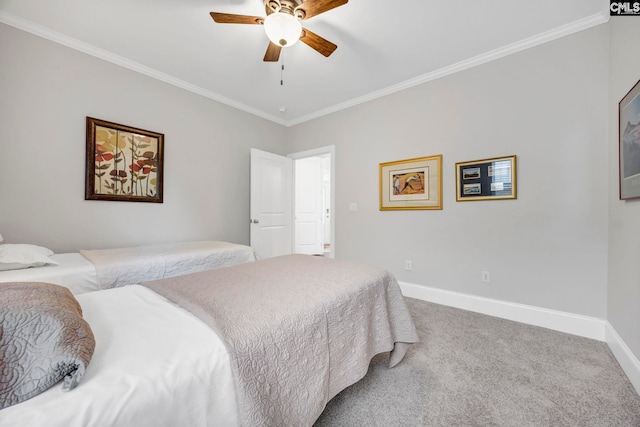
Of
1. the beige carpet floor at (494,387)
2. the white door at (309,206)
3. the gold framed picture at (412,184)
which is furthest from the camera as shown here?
the white door at (309,206)

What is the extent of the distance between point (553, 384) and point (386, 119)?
295cm

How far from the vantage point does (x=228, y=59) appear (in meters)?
2.62

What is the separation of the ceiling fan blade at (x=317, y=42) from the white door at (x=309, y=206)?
322cm

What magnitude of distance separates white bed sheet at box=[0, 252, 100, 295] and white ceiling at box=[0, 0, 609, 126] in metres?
2.03

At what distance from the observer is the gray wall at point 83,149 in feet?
6.90

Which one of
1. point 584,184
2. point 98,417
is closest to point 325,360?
point 98,417

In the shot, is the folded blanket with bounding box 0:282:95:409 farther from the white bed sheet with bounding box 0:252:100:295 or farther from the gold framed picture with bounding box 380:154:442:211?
the gold framed picture with bounding box 380:154:442:211

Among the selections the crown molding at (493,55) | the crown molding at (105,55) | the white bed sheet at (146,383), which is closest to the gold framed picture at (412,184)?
the crown molding at (493,55)

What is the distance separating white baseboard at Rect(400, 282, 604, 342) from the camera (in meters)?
2.07

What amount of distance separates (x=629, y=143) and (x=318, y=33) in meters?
2.45

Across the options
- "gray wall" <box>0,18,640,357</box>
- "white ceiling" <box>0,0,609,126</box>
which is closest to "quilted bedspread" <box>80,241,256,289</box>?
"gray wall" <box>0,18,640,357</box>

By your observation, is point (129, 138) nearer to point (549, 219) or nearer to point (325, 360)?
point (325, 360)

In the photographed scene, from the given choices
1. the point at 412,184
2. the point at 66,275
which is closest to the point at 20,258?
the point at 66,275

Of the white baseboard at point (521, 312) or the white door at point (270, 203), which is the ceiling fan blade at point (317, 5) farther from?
the white baseboard at point (521, 312)
